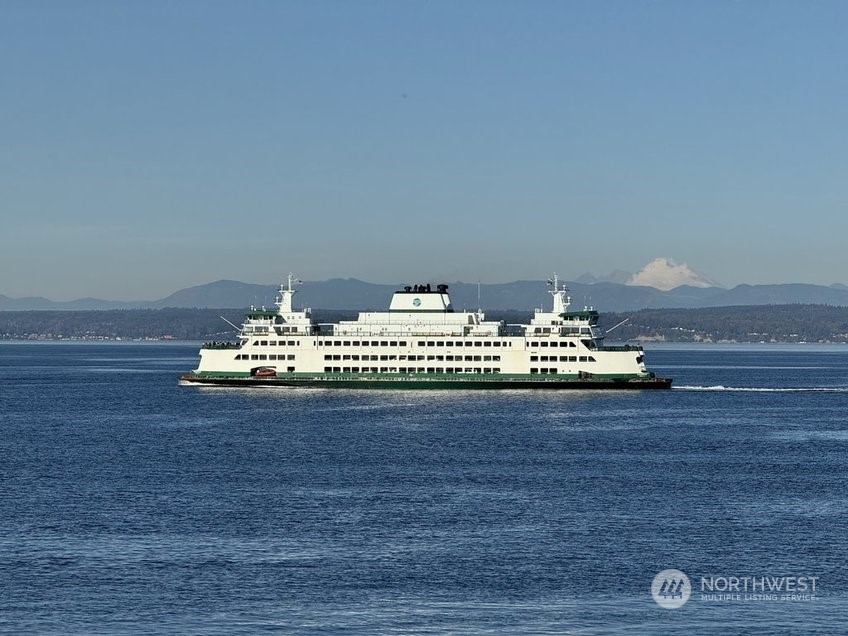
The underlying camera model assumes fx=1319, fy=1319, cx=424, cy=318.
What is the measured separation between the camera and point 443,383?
347ft

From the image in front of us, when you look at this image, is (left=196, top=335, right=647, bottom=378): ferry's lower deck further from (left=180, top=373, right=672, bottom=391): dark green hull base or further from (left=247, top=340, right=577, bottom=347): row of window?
(left=180, top=373, right=672, bottom=391): dark green hull base

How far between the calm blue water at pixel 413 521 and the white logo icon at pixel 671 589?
30 centimetres

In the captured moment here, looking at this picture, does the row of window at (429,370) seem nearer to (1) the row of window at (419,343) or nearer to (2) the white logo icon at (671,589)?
(1) the row of window at (419,343)

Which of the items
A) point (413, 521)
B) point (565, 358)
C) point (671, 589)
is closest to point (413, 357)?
point (565, 358)

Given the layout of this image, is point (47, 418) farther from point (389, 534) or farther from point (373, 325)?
point (389, 534)

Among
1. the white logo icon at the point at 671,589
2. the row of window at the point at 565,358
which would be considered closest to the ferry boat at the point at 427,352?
the row of window at the point at 565,358

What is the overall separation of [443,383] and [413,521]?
6062 centimetres

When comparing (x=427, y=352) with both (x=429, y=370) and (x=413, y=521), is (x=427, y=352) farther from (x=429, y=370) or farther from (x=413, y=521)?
(x=413, y=521)

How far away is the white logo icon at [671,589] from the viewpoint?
3453cm

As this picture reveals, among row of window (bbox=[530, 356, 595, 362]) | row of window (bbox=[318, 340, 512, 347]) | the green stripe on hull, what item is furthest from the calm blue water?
row of window (bbox=[318, 340, 512, 347])

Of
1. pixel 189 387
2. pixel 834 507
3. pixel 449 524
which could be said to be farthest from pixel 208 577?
pixel 189 387

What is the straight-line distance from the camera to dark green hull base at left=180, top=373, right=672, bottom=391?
10338cm

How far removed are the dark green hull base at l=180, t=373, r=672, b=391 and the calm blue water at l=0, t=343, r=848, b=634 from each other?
57.2 feet

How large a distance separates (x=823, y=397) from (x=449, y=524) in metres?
71.7
